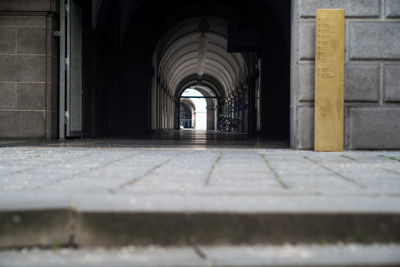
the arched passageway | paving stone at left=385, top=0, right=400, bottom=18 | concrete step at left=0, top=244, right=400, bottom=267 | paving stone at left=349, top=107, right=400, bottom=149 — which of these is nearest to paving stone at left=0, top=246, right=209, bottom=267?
concrete step at left=0, top=244, right=400, bottom=267

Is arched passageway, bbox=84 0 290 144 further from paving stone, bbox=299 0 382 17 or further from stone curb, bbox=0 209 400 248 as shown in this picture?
stone curb, bbox=0 209 400 248

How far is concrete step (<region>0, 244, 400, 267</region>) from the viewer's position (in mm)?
1482

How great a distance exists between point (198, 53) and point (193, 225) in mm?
25345

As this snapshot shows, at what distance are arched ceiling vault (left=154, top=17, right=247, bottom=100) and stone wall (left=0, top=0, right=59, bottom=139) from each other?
7966mm

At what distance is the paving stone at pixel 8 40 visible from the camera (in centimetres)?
792

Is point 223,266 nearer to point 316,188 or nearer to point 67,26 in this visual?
point 316,188

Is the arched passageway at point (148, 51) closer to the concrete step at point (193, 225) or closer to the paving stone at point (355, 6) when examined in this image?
the paving stone at point (355, 6)

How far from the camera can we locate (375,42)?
5555mm

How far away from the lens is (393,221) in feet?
5.59

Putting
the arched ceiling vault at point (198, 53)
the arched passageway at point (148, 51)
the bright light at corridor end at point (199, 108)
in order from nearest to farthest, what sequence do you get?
the arched passageway at point (148, 51), the arched ceiling vault at point (198, 53), the bright light at corridor end at point (199, 108)

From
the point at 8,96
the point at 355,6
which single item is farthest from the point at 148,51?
the point at 355,6

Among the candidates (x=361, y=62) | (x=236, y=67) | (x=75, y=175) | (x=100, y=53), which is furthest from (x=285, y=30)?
(x=236, y=67)

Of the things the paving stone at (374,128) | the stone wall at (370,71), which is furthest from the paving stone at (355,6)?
the paving stone at (374,128)

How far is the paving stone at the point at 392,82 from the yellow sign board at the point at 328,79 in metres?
0.68
